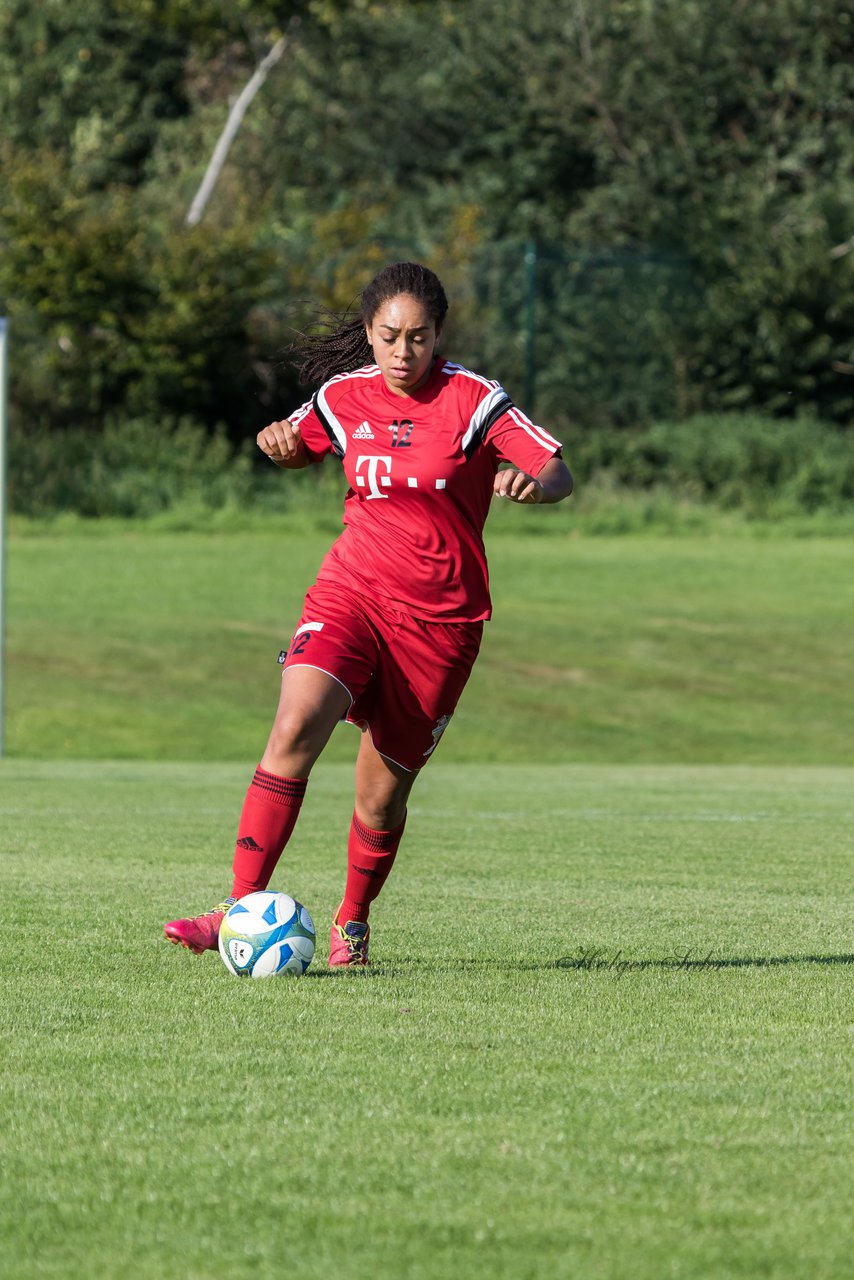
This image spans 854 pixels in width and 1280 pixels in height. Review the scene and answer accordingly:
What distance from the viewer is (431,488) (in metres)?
6.46

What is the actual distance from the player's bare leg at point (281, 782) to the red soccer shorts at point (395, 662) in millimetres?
129

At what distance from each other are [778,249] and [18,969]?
1562 inches

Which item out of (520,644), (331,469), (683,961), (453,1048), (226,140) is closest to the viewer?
(453,1048)

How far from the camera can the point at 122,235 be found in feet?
133

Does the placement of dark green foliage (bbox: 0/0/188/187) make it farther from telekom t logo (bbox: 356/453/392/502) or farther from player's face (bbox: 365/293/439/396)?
telekom t logo (bbox: 356/453/392/502)


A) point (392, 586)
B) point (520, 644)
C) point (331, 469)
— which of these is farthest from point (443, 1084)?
point (331, 469)

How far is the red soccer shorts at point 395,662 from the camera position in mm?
6418

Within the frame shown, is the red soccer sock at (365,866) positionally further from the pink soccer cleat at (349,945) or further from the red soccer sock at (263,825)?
the red soccer sock at (263,825)

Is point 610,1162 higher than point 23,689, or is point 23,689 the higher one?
point 610,1162

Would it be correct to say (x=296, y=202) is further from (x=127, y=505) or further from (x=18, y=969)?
(x=18, y=969)

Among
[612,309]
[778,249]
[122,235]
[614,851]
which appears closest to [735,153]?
[778,249]

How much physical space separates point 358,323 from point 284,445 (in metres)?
0.80

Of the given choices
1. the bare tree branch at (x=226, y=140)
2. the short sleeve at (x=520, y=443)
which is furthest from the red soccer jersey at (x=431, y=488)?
the bare tree branch at (x=226, y=140)

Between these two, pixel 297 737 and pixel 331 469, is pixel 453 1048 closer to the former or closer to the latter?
pixel 297 737
